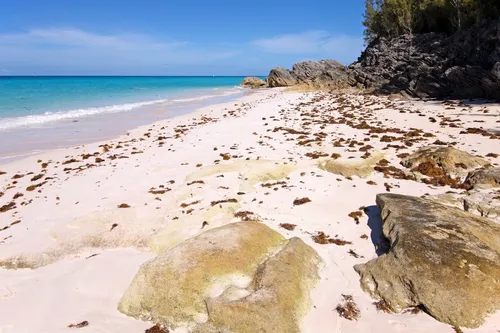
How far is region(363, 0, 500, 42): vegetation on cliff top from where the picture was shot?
84.3ft

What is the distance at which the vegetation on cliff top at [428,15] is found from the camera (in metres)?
25.7

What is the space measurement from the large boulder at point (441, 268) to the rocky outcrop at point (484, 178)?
268 cm

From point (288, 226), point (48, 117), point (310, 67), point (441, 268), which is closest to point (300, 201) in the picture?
point (288, 226)

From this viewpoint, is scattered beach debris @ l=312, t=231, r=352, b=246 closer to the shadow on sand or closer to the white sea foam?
the shadow on sand

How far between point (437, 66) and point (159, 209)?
27049mm

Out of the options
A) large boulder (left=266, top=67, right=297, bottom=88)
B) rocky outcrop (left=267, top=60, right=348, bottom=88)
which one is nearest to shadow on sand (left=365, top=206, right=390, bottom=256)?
rocky outcrop (left=267, top=60, right=348, bottom=88)

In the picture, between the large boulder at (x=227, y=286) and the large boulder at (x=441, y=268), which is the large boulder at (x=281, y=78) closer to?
the large boulder at (x=441, y=268)

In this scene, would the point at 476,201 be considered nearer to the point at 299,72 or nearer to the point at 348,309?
the point at 348,309

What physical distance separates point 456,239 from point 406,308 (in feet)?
4.67

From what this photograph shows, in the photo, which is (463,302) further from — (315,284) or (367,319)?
(315,284)

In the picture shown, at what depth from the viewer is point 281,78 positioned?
6238 centimetres

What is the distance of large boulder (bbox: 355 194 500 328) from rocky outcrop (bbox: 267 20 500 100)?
749 inches

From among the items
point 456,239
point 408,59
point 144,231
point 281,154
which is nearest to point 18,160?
point 144,231

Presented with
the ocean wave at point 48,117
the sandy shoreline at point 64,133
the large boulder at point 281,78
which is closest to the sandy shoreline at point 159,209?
the sandy shoreline at point 64,133
